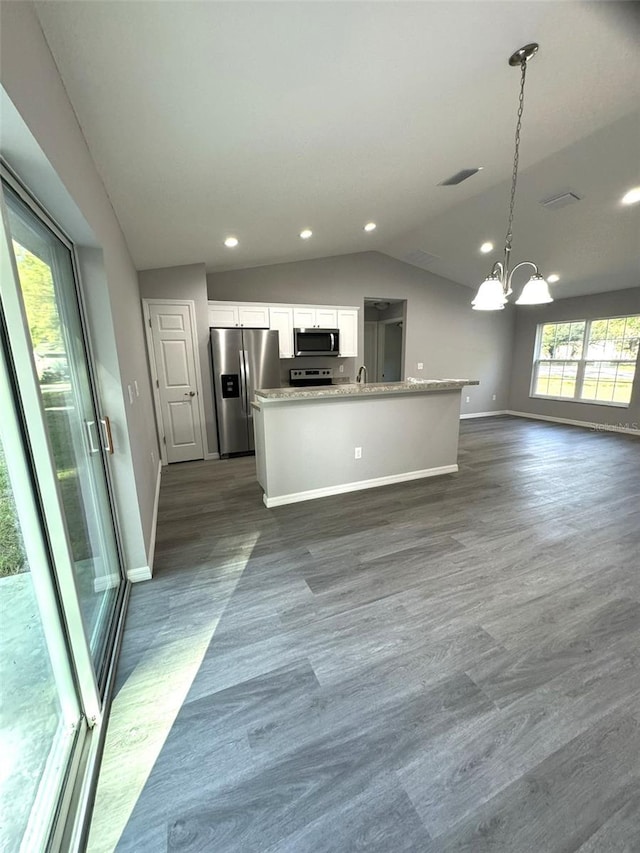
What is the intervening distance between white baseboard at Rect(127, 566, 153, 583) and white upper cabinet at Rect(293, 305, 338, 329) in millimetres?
3852

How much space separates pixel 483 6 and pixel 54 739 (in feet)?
10.8

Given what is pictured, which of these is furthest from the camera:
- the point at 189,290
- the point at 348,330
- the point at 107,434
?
the point at 348,330

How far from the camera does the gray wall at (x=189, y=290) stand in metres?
4.08

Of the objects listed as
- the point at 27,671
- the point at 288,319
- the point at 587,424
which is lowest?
the point at 587,424

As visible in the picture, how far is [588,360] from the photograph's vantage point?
6.35 m

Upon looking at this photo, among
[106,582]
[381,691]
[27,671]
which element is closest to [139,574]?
[106,582]

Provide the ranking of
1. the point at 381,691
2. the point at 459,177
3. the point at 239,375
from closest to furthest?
the point at 381,691 < the point at 459,177 < the point at 239,375

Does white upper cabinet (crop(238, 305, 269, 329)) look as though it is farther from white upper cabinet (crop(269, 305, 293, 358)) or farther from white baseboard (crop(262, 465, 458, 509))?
white baseboard (crop(262, 465, 458, 509))

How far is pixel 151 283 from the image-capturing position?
4.07 m

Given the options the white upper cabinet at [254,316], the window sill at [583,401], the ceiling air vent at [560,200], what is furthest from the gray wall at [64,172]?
the window sill at [583,401]

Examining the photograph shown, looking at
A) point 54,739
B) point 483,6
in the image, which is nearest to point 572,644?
point 54,739

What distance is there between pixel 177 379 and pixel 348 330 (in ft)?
9.02

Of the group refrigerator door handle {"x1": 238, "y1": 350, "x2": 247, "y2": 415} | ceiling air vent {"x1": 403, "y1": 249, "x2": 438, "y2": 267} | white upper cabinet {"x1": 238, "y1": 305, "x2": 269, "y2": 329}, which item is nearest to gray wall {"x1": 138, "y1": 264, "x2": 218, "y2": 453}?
refrigerator door handle {"x1": 238, "y1": 350, "x2": 247, "y2": 415}

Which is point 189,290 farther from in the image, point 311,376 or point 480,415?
point 480,415
